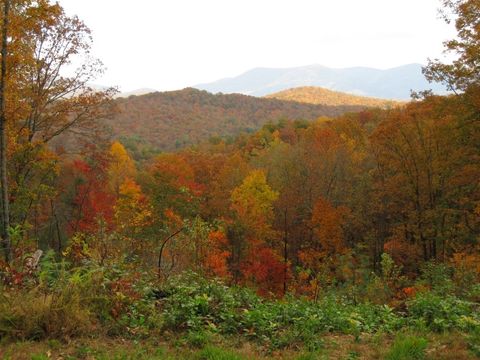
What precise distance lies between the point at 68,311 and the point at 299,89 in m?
135

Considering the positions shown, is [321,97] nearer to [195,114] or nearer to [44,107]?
[195,114]

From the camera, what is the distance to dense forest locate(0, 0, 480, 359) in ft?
16.2

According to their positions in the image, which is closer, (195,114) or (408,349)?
(408,349)

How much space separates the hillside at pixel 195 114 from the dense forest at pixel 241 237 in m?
43.2

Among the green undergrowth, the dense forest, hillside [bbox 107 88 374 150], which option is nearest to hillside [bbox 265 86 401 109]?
hillside [bbox 107 88 374 150]

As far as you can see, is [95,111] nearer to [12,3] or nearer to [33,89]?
[33,89]

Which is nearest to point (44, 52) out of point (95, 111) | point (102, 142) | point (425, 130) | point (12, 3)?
point (95, 111)

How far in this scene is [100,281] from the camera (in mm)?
5508

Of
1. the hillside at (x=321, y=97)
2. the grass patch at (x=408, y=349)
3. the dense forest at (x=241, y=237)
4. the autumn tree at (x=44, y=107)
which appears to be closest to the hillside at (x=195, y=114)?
the hillside at (x=321, y=97)

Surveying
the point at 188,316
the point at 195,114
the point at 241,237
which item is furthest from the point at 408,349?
the point at 195,114

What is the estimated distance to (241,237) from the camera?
1067 inches

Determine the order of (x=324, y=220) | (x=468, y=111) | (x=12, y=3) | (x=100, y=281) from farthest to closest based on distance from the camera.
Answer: (x=324, y=220)
(x=468, y=111)
(x=12, y=3)
(x=100, y=281)

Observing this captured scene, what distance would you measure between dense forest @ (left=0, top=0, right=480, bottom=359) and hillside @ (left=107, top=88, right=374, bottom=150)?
43244 millimetres

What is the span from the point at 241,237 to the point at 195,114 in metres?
74.5
